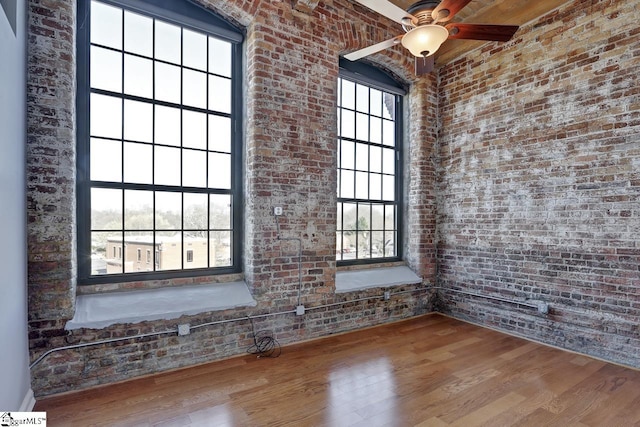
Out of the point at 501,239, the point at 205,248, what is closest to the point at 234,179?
the point at 205,248

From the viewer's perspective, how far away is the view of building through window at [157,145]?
2.88 metres

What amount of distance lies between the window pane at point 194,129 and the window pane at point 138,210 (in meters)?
0.64

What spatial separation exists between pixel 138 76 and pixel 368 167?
2.89 m

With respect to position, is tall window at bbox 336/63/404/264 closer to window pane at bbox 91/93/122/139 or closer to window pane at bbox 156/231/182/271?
Result: window pane at bbox 156/231/182/271

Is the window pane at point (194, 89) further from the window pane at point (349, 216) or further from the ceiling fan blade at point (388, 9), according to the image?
the window pane at point (349, 216)

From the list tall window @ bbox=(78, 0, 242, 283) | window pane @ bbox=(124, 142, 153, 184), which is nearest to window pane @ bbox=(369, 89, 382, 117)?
tall window @ bbox=(78, 0, 242, 283)

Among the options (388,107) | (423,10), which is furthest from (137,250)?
(388,107)

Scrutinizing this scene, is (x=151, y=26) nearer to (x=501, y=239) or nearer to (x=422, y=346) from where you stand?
(x=422, y=346)

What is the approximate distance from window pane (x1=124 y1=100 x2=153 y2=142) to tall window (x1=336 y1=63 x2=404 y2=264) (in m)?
2.22

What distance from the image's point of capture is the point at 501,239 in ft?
13.4

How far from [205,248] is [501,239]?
355 centimetres

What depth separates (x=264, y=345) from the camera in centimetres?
334

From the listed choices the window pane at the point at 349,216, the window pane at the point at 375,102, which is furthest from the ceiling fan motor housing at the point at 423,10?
the window pane at the point at 349,216

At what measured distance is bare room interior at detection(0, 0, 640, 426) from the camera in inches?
93.4
